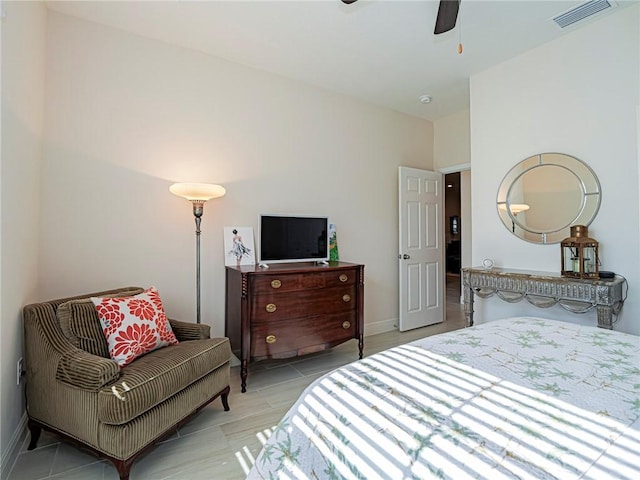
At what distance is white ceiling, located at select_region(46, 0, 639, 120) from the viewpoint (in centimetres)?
236

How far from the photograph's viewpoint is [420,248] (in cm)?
434

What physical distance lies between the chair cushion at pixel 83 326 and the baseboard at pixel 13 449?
563 millimetres

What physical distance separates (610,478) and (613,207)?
2.62 meters

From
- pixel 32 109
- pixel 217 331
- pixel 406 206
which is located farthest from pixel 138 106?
pixel 406 206

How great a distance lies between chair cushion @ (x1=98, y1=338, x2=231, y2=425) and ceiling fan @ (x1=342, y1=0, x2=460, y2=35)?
226 centimetres

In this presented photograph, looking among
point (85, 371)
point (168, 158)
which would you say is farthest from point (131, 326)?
point (168, 158)

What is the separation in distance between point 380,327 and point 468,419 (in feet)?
10.8

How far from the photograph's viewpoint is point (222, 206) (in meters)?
3.05

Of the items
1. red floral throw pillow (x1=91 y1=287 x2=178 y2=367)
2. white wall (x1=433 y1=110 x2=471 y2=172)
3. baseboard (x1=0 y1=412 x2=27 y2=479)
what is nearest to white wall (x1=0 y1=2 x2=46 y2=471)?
baseboard (x1=0 y1=412 x2=27 y2=479)

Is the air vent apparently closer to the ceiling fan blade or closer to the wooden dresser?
the ceiling fan blade

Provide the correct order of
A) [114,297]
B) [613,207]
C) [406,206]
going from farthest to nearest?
[406,206] < [613,207] < [114,297]

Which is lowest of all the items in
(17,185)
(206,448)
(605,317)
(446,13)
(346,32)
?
(206,448)

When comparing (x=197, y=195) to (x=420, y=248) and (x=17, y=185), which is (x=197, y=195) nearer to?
(x=17, y=185)

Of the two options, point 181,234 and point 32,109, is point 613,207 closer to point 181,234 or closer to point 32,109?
point 181,234
